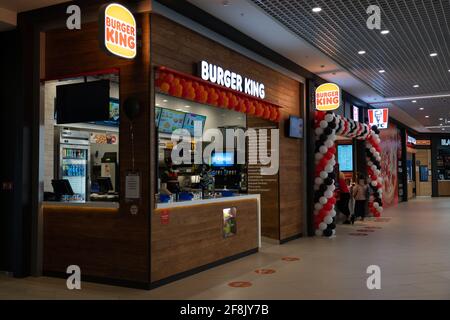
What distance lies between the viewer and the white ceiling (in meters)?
6.16

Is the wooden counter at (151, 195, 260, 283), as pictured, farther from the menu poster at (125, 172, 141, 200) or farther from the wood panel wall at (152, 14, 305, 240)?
the wood panel wall at (152, 14, 305, 240)

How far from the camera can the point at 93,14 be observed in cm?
563

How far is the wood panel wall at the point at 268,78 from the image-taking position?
18.7 feet

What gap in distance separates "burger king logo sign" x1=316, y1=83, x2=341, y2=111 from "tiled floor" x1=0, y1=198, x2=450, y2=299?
3.01 meters

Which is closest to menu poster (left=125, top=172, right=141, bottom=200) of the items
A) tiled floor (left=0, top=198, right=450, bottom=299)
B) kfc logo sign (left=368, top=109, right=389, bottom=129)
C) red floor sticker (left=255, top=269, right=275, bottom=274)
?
tiled floor (left=0, top=198, right=450, bottom=299)

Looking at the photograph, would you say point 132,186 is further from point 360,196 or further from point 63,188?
point 360,196

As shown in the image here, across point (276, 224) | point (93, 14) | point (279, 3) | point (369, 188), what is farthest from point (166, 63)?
point (369, 188)

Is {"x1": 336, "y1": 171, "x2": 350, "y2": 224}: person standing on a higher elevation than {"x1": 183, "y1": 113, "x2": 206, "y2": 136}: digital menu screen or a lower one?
lower

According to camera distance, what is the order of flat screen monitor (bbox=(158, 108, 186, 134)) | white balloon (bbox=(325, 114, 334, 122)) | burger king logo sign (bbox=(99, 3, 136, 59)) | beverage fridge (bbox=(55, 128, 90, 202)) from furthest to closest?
white balloon (bbox=(325, 114, 334, 122))
flat screen monitor (bbox=(158, 108, 186, 134))
beverage fridge (bbox=(55, 128, 90, 202))
burger king logo sign (bbox=(99, 3, 136, 59))

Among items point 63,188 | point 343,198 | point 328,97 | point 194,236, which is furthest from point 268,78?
point 343,198

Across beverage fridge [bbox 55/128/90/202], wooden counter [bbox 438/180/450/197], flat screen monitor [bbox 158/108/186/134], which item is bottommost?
wooden counter [bbox 438/180/450/197]

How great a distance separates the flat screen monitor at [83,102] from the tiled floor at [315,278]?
2.22 metres

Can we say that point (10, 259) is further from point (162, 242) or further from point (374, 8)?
point (374, 8)

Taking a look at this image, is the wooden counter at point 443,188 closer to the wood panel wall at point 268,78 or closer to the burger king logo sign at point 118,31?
the wood panel wall at point 268,78
